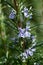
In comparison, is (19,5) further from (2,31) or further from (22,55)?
(2,31)

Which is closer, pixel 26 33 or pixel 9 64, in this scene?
pixel 26 33

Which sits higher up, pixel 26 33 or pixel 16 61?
pixel 26 33

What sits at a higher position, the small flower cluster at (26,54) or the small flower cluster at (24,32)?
the small flower cluster at (24,32)

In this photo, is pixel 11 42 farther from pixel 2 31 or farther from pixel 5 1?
pixel 2 31

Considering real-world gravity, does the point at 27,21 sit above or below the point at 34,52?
above

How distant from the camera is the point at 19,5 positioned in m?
0.91

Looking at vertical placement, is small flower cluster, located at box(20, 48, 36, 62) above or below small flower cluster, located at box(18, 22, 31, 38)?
below

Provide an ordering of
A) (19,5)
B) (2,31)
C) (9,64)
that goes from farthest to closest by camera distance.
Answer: (2,31)
(9,64)
(19,5)

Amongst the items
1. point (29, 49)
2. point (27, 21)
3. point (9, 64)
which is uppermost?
point (27, 21)

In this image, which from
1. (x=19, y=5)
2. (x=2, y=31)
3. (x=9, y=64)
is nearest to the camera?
(x=19, y=5)

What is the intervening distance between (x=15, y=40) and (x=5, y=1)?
0.17m

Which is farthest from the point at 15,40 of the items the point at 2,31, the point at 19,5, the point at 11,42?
the point at 2,31

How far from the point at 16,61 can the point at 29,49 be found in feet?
0.31

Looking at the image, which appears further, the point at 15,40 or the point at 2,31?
the point at 2,31
